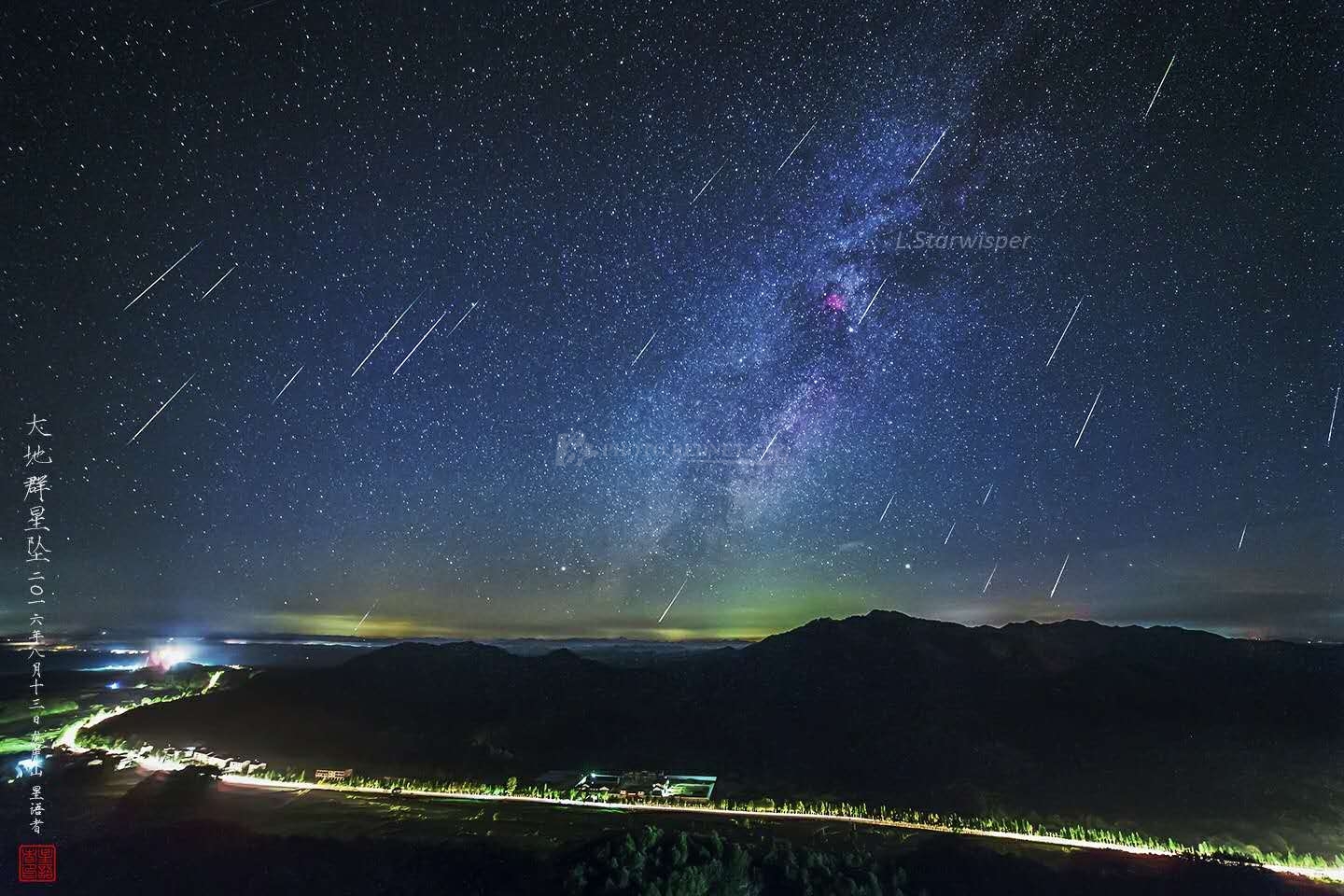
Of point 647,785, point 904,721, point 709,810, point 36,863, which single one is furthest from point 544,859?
point 904,721

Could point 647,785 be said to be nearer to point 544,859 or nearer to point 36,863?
point 544,859

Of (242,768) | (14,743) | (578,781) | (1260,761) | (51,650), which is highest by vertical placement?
(51,650)

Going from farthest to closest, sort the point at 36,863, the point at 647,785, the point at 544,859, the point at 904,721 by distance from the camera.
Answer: the point at 904,721 → the point at 647,785 → the point at 544,859 → the point at 36,863

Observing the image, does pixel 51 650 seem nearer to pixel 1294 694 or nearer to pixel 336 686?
pixel 336 686

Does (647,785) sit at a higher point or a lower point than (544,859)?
lower

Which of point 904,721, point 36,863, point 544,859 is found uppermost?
point 36,863

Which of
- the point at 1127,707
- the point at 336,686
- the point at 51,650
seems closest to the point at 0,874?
the point at 336,686

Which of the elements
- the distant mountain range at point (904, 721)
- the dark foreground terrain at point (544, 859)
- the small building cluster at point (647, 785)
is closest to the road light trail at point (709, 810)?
the dark foreground terrain at point (544, 859)
